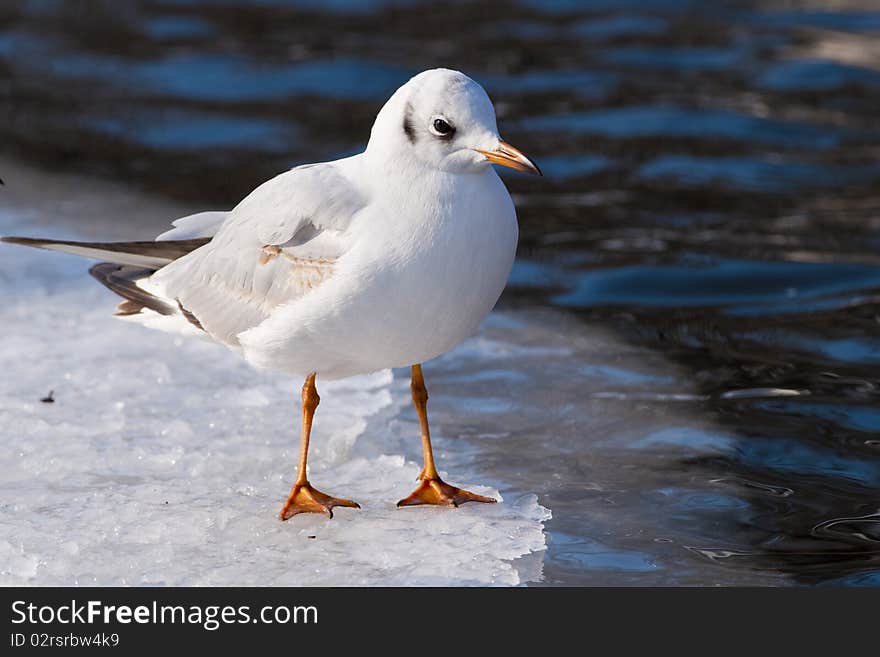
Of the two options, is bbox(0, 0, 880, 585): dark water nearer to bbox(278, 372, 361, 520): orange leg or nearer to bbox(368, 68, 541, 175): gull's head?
bbox(278, 372, 361, 520): orange leg

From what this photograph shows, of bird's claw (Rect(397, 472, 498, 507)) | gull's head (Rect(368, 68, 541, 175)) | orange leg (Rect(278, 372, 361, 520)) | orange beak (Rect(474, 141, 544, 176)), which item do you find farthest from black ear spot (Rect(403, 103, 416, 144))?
bird's claw (Rect(397, 472, 498, 507))

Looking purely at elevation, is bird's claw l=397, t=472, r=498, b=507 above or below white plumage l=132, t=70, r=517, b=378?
below

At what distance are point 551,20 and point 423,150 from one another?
7880mm

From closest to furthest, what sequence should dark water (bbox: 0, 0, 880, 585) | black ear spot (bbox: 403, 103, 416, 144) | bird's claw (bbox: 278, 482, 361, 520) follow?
black ear spot (bbox: 403, 103, 416, 144), bird's claw (bbox: 278, 482, 361, 520), dark water (bbox: 0, 0, 880, 585)

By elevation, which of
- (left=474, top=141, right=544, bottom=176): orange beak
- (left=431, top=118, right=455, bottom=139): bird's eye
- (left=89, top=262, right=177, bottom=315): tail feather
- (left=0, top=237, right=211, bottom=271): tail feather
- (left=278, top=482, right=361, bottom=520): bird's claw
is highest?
(left=431, top=118, right=455, bottom=139): bird's eye

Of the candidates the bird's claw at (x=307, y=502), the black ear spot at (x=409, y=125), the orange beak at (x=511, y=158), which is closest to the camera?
the orange beak at (x=511, y=158)

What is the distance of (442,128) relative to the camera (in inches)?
143

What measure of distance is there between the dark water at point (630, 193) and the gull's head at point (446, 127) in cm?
108

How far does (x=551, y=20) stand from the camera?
36.9 feet

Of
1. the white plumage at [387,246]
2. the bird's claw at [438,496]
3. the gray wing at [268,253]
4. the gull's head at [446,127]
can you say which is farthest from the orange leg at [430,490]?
the gull's head at [446,127]

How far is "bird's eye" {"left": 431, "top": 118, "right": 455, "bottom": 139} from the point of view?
363cm

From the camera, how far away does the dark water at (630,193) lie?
429cm

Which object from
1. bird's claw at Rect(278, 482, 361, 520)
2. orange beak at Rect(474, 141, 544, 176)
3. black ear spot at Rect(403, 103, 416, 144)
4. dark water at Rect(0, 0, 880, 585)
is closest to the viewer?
orange beak at Rect(474, 141, 544, 176)

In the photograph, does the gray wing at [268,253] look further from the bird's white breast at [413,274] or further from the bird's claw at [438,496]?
the bird's claw at [438,496]
